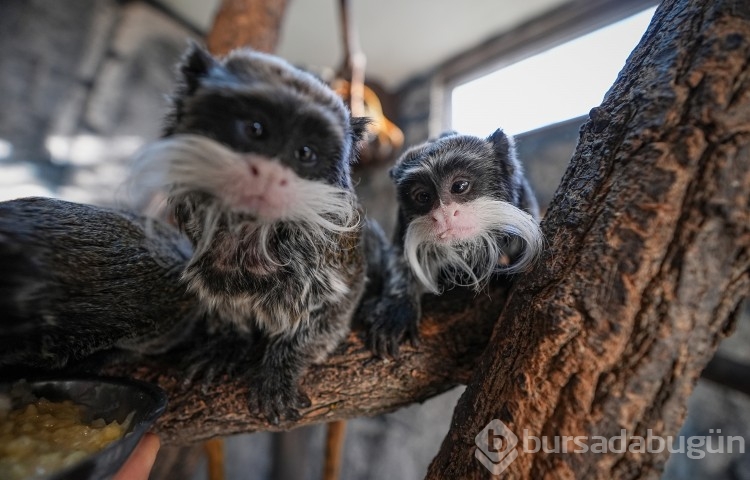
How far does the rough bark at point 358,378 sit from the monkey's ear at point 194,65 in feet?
3.38

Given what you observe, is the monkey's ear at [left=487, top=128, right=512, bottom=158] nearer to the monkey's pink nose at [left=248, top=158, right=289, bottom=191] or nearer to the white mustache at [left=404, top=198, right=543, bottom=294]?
the white mustache at [left=404, top=198, right=543, bottom=294]

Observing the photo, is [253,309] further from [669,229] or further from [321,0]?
[321,0]

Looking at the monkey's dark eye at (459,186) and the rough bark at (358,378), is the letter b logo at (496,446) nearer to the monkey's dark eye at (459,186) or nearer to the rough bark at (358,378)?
the rough bark at (358,378)

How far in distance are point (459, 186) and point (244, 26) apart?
2158 millimetres

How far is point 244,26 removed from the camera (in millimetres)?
2824

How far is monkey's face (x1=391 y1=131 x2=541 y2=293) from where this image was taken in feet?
4.67

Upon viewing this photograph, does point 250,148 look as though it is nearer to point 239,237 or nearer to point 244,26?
point 239,237

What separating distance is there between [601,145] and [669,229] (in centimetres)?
33

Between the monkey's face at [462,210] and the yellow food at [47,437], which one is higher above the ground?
the monkey's face at [462,210]

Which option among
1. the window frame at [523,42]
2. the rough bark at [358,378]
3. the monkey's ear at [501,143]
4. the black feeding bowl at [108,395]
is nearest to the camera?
the black feeding bowl at [108,395]

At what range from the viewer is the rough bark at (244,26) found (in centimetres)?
280

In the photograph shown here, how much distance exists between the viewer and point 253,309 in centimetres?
145

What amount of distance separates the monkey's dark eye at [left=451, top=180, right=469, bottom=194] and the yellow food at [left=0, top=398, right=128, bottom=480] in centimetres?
128

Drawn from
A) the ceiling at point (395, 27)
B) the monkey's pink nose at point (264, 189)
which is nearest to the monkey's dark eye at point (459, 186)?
the monkey's pink nose at point (264, 189)
